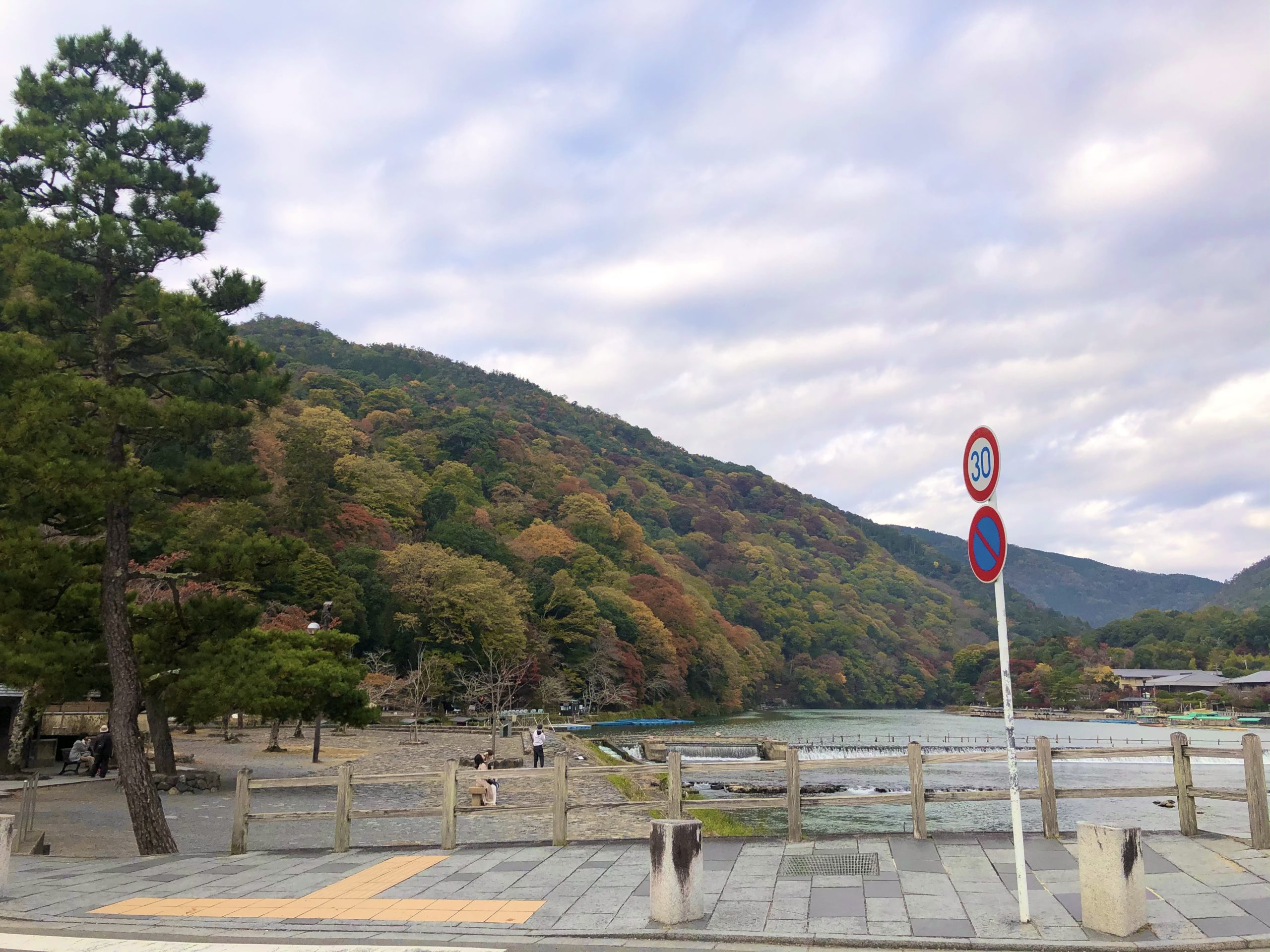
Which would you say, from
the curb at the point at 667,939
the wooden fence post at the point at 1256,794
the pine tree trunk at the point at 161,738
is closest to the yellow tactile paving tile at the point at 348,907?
the curb at the point at 667,939

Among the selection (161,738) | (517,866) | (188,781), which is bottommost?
(188,781)

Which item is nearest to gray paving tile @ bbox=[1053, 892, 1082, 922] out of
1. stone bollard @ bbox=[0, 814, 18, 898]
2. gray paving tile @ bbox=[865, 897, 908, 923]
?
gray paving tile @ bbox=[865, 897, 908, 923]

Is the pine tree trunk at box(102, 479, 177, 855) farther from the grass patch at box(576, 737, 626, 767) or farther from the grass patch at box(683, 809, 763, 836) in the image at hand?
the grass patch at box(576, 737, 626, 767)

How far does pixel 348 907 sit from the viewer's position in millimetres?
6816

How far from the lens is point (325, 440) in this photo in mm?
Answer: 58844

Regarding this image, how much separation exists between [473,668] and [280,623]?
1754 centimetres

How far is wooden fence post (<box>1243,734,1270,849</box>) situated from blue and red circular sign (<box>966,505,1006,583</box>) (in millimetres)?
3075

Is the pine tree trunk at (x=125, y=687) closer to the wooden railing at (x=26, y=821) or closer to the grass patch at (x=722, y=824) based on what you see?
the wooden railing at (x=26, y=821)

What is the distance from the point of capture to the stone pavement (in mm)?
5625

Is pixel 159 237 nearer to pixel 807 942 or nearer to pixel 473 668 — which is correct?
pixel 807 942

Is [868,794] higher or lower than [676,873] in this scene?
higher

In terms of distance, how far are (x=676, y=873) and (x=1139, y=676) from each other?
10215 cm

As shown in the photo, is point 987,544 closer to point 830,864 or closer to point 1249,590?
point 830,864

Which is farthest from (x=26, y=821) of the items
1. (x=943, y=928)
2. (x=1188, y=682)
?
(x=1188, y=682)
